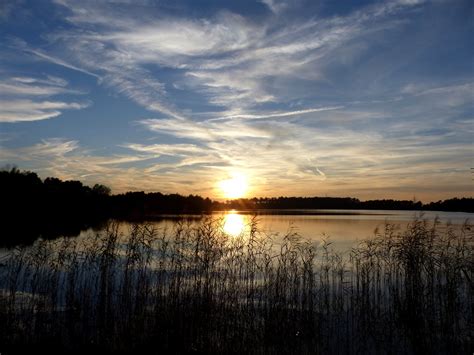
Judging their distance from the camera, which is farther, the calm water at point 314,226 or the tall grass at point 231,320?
the calm water at point 314,226

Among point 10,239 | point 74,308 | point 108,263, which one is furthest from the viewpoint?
point 10,239

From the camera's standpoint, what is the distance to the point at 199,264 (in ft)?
47.2

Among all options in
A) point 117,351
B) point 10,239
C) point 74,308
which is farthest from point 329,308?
point 10,239

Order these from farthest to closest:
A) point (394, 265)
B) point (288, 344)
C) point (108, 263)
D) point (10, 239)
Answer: point (10, 239), point (394, 265), point (108, 263), point (288, 344)

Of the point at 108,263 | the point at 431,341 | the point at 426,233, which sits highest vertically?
the point at 426,233

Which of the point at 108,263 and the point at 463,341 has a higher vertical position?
the point at 108,263

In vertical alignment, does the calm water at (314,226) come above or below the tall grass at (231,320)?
above

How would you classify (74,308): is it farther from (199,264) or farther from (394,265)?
(394,265)

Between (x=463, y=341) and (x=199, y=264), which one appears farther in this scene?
(x=199, y=264)

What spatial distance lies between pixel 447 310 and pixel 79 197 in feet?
239

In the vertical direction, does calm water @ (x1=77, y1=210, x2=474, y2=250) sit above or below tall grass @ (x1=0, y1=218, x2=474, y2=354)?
above

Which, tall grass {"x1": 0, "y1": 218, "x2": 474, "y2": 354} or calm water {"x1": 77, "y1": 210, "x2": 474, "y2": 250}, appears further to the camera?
calm water {"x1": 77, "y1": 210, "x2": 474, "y2": 250}

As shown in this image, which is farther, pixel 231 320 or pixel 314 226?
pixel 314 226

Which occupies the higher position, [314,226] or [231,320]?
[314,226]
